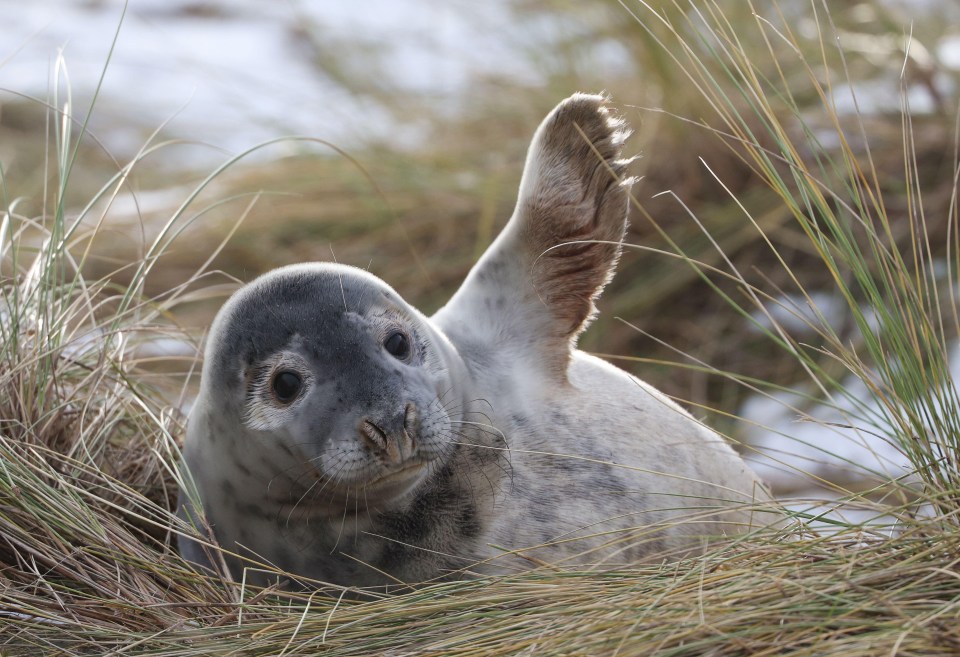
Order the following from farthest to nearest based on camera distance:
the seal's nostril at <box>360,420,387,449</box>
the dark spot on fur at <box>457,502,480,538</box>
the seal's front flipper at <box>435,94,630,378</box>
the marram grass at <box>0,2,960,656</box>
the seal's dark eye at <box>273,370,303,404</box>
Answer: the seal's front flipper at <box>435,94,630,378</box> < the dark spot on fur at <box>457,502,480,538</box> < the seal's dark eye at <box>273,370,303,404</box> < the seal's nostril at <box>360,420,387,449</box> < the marram grass at <box>0,2,960,656</box>

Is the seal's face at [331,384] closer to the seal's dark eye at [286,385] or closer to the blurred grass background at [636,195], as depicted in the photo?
the seal's dark eye at [286,385]

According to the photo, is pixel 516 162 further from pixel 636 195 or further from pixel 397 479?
pixel 397 479

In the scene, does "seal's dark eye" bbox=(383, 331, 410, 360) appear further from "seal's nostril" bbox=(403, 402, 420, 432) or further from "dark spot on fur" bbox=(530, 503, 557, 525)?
"dark spot on fur" bbox=(530, 503, 557, 525)

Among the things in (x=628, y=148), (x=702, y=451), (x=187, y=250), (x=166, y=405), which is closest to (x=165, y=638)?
(x=166, y=405)

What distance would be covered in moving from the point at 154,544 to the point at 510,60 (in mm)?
4884

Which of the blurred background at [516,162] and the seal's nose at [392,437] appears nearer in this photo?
the seal's nose at [392,437]


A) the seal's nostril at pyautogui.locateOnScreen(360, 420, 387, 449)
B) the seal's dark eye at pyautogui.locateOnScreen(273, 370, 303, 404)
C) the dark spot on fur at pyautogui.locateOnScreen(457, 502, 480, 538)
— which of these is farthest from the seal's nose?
the dark spot on fur at pyautogui.locateOnScreen(457, 502, 480, 538)

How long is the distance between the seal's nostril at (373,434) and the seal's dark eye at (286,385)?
189mm

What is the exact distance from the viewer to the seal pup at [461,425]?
2.32 m

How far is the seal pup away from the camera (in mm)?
2318

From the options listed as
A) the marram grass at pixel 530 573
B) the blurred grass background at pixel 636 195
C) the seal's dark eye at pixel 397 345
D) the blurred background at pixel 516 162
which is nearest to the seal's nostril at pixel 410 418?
the seal's dark eye at pixel 397 345

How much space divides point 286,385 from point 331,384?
0.11 m

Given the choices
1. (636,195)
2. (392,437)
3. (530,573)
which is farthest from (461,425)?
(636,195)

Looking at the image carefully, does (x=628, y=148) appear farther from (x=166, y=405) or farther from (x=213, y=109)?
(x=166, y=405)
